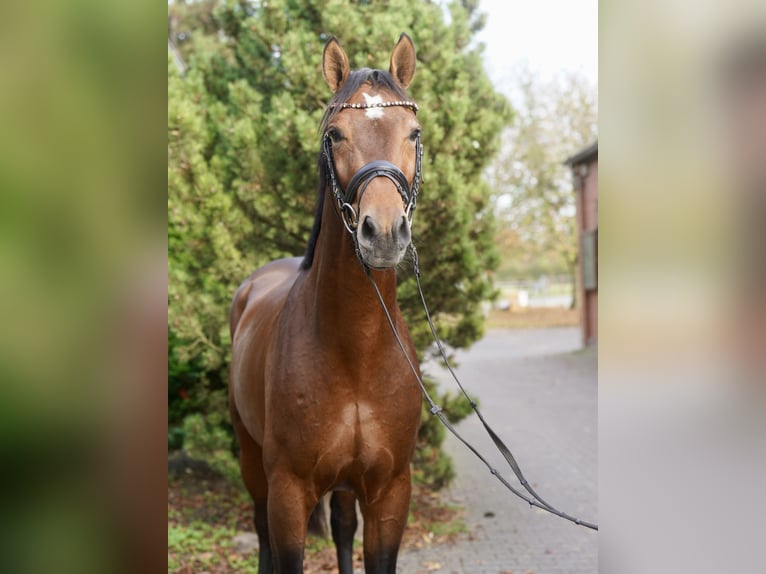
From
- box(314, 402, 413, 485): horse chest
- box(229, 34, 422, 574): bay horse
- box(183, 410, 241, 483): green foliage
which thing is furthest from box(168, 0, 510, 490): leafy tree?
box(314, 402, 413, 485): horse chest

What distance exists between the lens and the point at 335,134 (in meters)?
2.44

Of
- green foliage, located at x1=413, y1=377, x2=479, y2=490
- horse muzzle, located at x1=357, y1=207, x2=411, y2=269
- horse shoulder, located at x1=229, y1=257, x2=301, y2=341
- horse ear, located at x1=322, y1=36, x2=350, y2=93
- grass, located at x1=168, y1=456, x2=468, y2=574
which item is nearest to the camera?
horse muzzle, located at x1=357, y1=207, x2=411, y2=269

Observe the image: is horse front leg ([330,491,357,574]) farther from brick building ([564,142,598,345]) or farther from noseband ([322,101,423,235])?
brick building ([564,142,598,345])

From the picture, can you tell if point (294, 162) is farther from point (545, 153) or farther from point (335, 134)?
point (545, 153)

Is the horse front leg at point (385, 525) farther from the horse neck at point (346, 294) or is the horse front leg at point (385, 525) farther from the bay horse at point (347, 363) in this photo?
the horse neck at point (346, 294)

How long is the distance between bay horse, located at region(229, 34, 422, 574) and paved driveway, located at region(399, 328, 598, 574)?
2.28m

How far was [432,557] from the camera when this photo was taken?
196 inches

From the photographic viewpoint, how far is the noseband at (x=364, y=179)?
2229mm

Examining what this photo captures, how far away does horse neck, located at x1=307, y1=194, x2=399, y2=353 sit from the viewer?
8.54ft

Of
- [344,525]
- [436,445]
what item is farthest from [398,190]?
[436,445]

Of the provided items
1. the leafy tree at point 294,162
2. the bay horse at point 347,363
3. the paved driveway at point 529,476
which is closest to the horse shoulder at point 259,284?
the leafy tree at point 294,162

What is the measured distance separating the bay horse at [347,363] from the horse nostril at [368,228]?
143 millimetres
